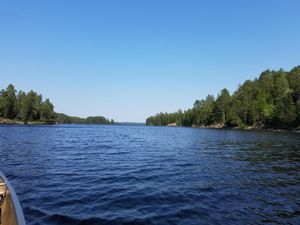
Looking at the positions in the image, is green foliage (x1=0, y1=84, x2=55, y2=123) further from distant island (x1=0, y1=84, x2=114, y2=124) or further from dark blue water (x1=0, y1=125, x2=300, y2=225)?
dark blue water (x1=0, y1=125, x2=300, y2=225)

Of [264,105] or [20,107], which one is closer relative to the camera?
[264,105]

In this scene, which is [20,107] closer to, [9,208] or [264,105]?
[264,105]

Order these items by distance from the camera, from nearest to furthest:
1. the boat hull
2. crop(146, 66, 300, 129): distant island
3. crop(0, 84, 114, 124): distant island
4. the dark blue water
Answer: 1. the boat hull
2. the dark blue water
3. crop(146, 66, 300, 129): distant island
4. crop(0, 84, 114, 124): distant island

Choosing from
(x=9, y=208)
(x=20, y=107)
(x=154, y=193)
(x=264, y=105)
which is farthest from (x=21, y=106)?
(x=9, y=208)

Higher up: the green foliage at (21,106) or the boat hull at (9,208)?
the green foliage at (21,106)

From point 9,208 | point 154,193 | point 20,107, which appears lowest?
point 154,193

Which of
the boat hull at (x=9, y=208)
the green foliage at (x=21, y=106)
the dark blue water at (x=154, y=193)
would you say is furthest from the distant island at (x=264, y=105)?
the green foliage at (x=21, y=106)

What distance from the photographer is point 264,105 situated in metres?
134

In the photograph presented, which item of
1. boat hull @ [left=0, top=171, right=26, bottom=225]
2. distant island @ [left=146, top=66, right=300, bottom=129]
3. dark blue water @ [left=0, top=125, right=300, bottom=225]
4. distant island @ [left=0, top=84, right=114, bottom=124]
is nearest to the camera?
boat hull @ [left=0, top=171, right=26, bottom=225]

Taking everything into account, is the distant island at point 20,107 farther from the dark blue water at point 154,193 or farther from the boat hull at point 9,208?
the boat hull at point 9,208

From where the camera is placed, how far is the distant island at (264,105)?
11200cm

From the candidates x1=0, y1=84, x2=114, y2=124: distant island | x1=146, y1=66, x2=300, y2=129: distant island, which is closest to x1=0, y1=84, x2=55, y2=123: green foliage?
x1=0, y1=84, x2=114, y2=124: distant island

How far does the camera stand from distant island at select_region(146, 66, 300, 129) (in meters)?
112

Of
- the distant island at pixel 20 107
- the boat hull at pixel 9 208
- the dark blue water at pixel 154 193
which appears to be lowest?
the dark blue water at pixel 154 193
